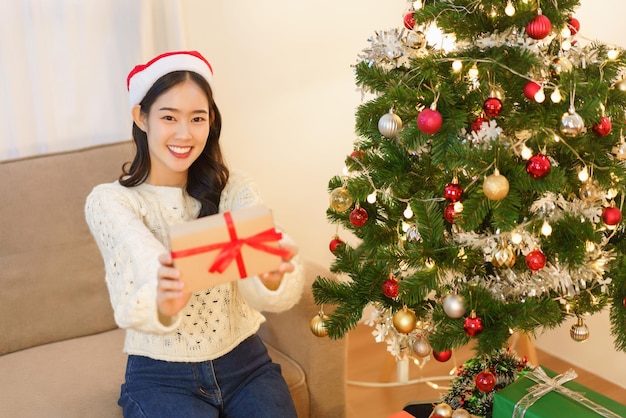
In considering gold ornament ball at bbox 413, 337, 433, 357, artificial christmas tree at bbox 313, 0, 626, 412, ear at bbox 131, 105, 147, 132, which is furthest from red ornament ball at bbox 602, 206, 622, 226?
ear at bbox 131, 105, 147, 132

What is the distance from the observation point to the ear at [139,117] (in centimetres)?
169

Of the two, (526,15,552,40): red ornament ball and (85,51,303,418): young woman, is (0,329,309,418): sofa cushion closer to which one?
(85,51,303,418): young woman

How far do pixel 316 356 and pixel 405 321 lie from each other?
1.20 feet

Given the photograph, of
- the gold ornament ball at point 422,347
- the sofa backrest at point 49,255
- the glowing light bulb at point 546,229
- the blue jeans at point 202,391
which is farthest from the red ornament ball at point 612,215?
the sofa backrest at point 49,255

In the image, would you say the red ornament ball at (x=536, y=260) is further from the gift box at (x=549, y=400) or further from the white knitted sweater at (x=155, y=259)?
the white knitted sweater at (x=155, y=259)

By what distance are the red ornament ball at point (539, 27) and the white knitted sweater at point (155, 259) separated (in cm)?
72

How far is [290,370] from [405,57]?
2.92 feet

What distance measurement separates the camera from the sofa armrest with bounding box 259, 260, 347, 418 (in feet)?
6.38

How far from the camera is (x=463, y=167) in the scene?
1.50 m

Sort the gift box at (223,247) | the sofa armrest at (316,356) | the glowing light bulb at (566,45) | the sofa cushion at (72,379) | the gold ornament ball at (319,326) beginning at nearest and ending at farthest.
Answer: the gift box at (223,247) < the glowing light bulb at (566,45) < the sofa cushion at (72,379) < the gold ornament ball at (319,326) < the sofa armrest at (316,356)

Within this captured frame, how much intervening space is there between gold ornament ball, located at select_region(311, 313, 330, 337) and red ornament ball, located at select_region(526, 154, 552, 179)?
25.4 inches

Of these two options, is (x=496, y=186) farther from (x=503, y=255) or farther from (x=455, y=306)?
(x=455, y=306)

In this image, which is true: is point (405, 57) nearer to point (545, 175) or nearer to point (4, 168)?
point (545, 175)

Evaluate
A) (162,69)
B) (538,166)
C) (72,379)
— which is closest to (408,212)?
(538,166)
